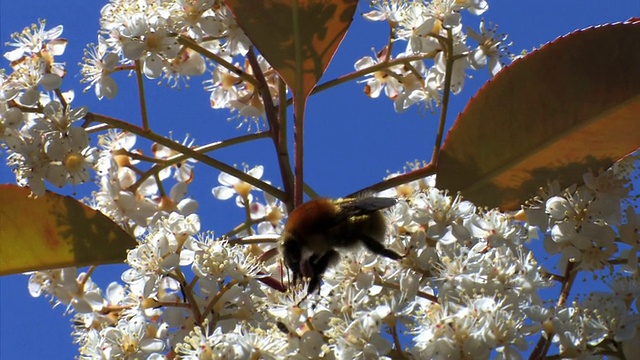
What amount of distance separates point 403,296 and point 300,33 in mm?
557

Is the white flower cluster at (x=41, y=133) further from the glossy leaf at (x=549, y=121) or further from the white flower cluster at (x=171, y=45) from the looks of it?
the glossy leaf at (x=549, y=121)

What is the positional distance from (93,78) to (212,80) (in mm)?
228

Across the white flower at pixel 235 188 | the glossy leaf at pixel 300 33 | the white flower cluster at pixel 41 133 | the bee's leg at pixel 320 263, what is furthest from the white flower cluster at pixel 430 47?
the white flower cluster at pixel 41 133

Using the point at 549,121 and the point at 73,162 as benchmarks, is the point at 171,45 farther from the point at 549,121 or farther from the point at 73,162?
the point at 549,121

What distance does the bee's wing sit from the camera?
76.2 inches

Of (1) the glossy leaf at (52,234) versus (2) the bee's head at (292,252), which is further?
(1) the glossy leaf at (52,234)

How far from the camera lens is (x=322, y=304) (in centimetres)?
185

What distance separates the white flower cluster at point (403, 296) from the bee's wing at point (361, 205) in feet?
0.11

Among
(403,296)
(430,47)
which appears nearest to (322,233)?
(403,296)

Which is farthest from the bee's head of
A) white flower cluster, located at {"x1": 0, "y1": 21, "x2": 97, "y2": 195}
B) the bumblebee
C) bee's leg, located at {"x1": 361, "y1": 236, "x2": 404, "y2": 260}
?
white flower cluster, located at {"x1": 0, "y1": 21, "x2": 97, "y2": 195}

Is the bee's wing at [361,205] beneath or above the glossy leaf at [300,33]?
beneath

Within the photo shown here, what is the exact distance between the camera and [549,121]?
2105 millimetres

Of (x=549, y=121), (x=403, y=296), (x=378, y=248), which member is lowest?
(x=403, y=296)

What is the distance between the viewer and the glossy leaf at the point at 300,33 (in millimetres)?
2135
